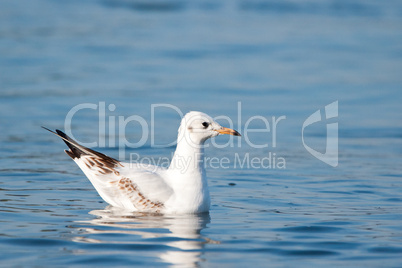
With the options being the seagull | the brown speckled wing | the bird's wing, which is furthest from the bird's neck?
the brown speckled wing

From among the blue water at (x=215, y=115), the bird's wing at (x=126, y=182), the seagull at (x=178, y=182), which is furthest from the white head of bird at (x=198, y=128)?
the blue water at (x=215, y=115)

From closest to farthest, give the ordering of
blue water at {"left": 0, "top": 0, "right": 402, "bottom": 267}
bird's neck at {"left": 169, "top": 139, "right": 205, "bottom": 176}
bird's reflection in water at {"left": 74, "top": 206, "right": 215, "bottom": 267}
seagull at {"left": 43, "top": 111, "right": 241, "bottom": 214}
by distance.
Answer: bird's reflection in water at {"left": 74, "top": 206, "right": 215, "bottom": 267}, blue water at {"left": 0, "top": 0, "right": 402, "bottom": 267}, seagull at {"left": 43, "top": 111, "right": 241, "bottom": 214}, bird's neck at {"left": 169, "top": 139, "right": 205, "bottom": 176}

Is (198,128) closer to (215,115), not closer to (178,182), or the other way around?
(178,182)

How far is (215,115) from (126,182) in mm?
5985

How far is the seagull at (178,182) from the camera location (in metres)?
8.37

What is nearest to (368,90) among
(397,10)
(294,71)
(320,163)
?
(294,71)

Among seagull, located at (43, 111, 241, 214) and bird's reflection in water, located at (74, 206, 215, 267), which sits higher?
seagull, located at (43, 111, 241, 214)

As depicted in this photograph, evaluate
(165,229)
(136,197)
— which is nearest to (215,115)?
(136,197)

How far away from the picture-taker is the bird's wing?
8398 millimetres

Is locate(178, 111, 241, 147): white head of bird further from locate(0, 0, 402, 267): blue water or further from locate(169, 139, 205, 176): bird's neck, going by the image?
locate(0, 0, 402, 267): blue water

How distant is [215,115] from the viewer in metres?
14.4

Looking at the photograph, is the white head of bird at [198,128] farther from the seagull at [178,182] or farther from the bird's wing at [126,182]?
the bird's wing at [126,182]

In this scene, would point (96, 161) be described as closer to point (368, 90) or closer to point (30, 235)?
point (30, 235)

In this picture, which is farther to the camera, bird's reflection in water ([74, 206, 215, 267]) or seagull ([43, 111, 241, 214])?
seagull ([43, 111, 241, 214])
